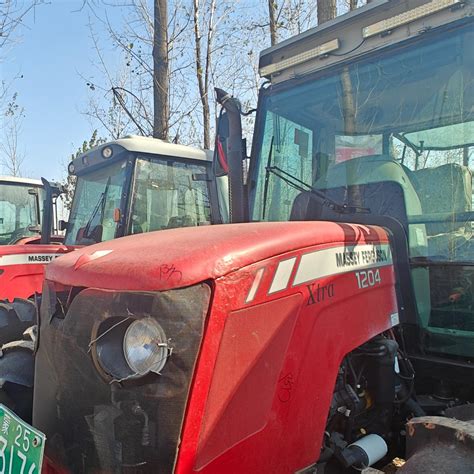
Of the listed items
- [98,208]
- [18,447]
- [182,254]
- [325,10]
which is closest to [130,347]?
[182,254]

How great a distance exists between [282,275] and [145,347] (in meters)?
0.53

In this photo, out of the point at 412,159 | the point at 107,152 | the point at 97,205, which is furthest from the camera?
the point at 97,205

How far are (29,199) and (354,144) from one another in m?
6.76

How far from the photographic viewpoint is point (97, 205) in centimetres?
534

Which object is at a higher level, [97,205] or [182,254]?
[97,205]

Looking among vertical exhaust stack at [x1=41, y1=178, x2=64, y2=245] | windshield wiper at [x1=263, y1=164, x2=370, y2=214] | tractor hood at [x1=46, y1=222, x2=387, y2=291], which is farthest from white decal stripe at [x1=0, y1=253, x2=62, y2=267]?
tractor hood at [x1=46, y1=222, x2=387, y2=291]

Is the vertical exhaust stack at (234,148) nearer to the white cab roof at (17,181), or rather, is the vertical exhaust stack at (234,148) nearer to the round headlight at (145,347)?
the round headlight at (145,347)

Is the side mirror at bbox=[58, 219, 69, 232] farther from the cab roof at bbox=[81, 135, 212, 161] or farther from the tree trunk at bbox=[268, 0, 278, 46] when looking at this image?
the tree trunk at bbox=[268, 0, 278, 46]

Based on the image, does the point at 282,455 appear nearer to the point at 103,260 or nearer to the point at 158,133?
the point at 103,260

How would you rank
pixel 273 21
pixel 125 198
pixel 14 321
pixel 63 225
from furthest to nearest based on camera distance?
1. pixel 273 21
2. pixel 63 225
3. pixel 125 198
4. pixel 14 321

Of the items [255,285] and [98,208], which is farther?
[98,208]

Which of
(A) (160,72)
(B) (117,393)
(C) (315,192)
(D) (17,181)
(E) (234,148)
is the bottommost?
(B) (117,393)

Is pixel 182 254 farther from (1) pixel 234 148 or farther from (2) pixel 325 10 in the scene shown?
(2) pixel 325 10

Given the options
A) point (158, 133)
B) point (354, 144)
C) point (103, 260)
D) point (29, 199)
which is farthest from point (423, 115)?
point (158, 133)
